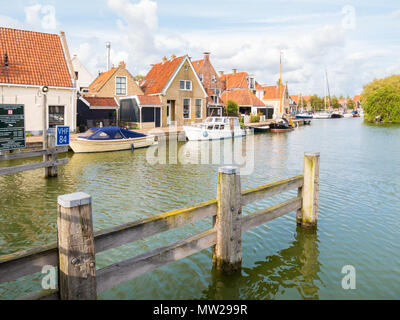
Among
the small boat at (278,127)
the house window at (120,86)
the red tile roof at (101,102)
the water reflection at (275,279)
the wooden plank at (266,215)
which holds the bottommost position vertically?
the water reflection at (275,279)

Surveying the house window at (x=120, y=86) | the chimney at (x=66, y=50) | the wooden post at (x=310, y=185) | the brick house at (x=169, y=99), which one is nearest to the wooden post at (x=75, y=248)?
the wooden post at (x=310, y=185)

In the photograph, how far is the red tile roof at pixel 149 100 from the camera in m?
32.4

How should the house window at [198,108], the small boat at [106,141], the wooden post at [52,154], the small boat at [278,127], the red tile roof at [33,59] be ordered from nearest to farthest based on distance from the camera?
the wooden post at [52,154] < the small boat at [106,141] < the red tile roof at [33,59] < the house window at [198,108] < the small boat at [278,127]

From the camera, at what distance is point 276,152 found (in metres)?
22.6

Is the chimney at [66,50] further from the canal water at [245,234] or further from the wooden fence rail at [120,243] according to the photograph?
the wooden fence rail at [120,243]

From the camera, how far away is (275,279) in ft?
18.8

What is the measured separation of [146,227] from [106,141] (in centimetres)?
1671

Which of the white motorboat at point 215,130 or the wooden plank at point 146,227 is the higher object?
the white motorboat at point 215,130

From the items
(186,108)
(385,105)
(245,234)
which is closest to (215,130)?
(186,108)

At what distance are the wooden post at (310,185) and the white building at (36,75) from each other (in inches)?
761

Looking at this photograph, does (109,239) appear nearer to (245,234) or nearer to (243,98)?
(245,234)

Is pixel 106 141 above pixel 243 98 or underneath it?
underneath

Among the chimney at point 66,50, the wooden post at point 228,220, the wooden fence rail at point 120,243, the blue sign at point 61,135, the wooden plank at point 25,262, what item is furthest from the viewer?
the chimney at point 66,50
